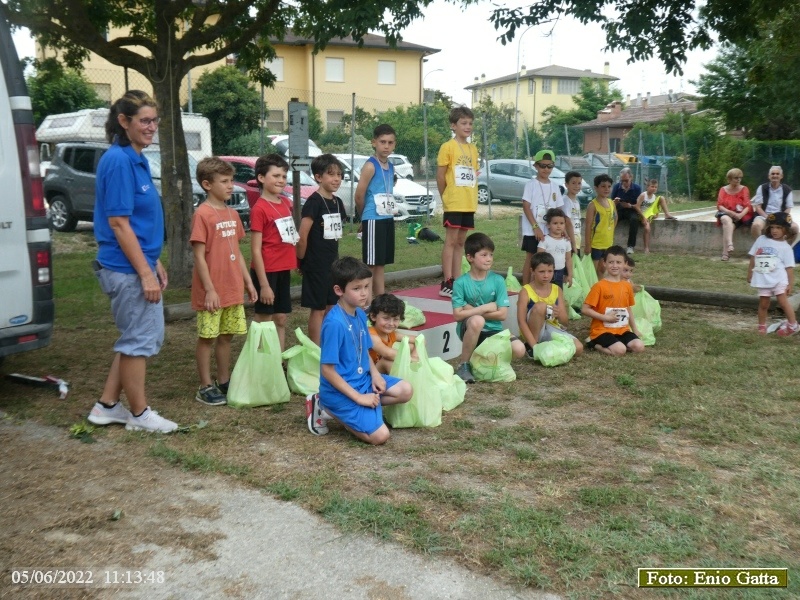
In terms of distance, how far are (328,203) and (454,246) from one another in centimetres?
246

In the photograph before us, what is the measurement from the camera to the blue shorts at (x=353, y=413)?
4.95 m

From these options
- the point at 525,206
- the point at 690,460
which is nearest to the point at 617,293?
the point at 525,206

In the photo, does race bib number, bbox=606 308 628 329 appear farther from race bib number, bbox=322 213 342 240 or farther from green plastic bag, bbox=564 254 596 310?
race bib number, bbox=322 213 342 240

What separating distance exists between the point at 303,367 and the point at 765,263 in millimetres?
5013

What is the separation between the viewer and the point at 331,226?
21.5 ft

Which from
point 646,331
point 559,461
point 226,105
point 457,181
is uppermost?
Answer: point 226,105

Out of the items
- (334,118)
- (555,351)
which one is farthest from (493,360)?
(334,118)

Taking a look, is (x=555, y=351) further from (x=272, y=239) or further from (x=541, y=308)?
(x=272, y=239)

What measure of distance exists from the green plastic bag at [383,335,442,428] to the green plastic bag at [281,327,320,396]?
2.78ft

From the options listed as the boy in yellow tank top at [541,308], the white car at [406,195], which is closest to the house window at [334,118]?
the white car at [406,195]

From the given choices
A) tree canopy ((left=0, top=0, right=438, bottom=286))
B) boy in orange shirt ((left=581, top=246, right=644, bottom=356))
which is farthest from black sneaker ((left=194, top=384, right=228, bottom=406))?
tree canopy ((left=0, top=0, right=438, bottom=286))

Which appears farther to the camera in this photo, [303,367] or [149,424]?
[303,367]

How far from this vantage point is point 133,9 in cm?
1167

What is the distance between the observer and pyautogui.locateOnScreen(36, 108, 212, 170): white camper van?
20.9 metres
